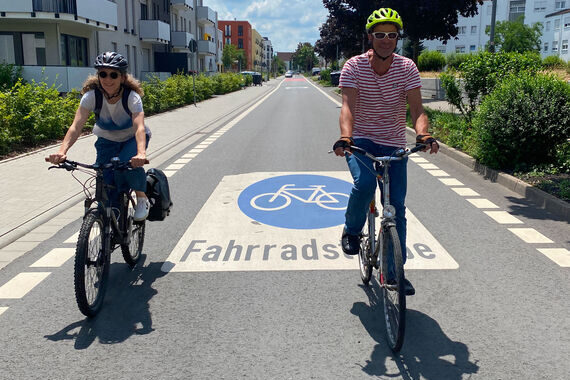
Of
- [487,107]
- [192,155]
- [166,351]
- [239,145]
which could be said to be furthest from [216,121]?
[166,351]

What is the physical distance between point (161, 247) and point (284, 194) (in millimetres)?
2733

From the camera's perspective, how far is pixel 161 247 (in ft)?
18.9

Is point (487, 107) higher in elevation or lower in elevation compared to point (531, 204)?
higher

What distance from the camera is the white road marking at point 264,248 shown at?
203 inches

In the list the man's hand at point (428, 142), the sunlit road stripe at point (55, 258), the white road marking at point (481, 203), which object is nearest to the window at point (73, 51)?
the sunlit road stripe at point (55, 258)

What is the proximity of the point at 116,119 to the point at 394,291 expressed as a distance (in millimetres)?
2591

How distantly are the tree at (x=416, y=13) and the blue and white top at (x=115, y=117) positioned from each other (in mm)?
19796

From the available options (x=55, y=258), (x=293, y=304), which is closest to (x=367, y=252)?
(x=293, y=304)

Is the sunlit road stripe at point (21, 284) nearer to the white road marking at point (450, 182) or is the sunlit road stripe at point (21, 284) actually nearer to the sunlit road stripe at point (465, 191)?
the sunlit road stripe at point (465, 191)

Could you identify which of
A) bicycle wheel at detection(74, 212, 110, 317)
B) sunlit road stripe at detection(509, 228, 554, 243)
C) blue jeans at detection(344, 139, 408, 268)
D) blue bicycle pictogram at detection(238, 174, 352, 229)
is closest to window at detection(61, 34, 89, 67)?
blue bicycle pictogram at detection(238, 174, 352, 229)

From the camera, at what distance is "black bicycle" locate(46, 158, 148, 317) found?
12.5 ft

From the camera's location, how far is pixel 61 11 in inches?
1025

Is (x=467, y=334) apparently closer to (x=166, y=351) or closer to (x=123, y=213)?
(x=166, y=351)

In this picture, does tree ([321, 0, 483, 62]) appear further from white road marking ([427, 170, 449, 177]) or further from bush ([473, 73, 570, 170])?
bush ([473, 73, 570, 170])
